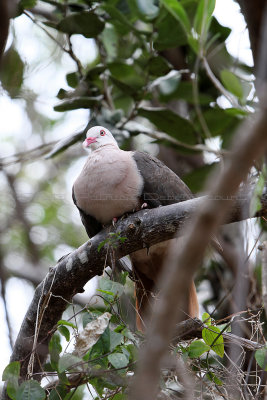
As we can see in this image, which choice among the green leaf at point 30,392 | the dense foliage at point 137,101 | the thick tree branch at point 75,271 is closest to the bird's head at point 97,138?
the dense foliage at point 137,101

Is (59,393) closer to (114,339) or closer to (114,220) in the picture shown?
(114,339)

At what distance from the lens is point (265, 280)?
2006 mm

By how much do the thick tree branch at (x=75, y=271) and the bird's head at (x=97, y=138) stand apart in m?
0.90

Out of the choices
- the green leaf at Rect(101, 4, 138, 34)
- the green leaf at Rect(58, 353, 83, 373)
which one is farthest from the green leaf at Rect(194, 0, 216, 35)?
the green leaf at Rect(58, 353, 83, 373)

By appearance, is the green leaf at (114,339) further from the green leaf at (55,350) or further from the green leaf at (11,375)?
the green leaf at (11,375)

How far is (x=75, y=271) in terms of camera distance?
9.57 feet

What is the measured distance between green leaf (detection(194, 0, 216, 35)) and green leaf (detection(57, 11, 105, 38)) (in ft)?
2.92

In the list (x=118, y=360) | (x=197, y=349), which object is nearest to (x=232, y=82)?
(x=197, y=349)

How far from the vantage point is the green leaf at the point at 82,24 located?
4047 millimetres

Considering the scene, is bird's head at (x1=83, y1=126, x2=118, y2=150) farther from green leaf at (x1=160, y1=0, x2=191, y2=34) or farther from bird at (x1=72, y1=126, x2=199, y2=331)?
green leaf at (x1=160, y1=0, x2=191, y2=34)

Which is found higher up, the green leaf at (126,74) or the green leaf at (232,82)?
the green leaf at (232,82)

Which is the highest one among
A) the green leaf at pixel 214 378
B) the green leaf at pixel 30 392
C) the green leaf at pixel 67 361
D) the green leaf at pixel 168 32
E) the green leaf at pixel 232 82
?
the green leaf at pixel 168 32

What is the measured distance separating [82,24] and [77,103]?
59 cm

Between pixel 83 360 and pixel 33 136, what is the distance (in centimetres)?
397
